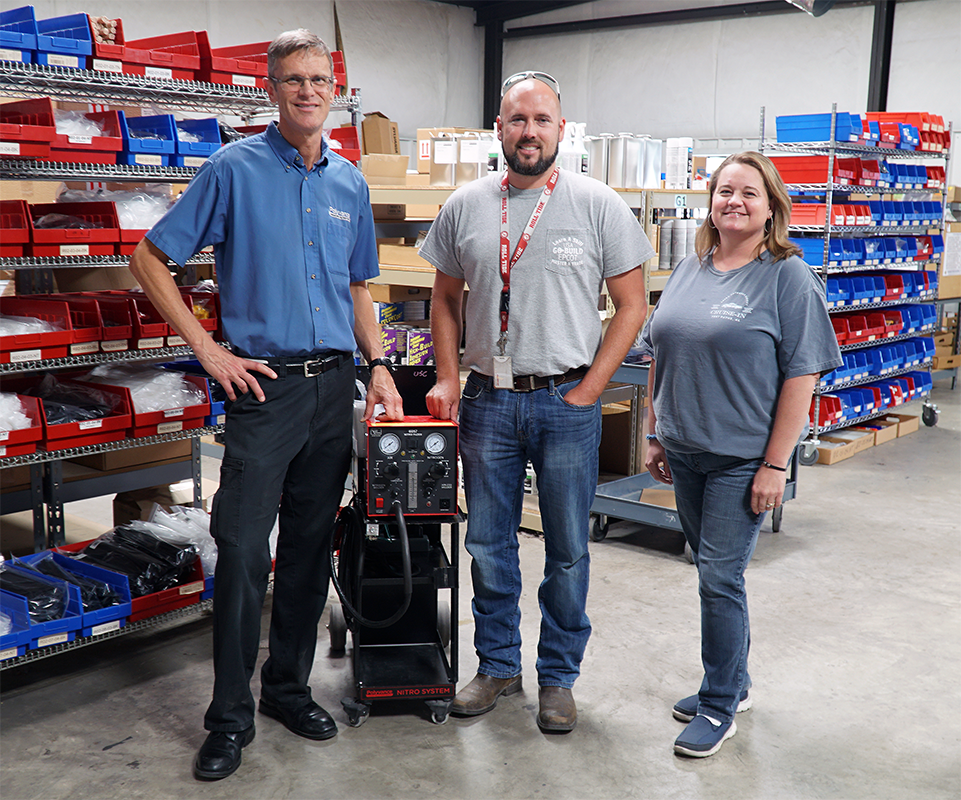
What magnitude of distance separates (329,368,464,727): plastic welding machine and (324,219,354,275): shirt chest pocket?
0.47m

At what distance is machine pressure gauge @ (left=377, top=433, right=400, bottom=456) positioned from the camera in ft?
8.66

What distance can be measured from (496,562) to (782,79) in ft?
34.5

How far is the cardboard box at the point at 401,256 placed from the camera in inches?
199

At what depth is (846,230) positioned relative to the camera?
6.16m

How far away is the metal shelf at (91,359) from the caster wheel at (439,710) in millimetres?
1501

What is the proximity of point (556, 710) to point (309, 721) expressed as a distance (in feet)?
2.43

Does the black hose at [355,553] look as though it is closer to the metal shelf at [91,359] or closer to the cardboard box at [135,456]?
the metal shelf at [91,359]

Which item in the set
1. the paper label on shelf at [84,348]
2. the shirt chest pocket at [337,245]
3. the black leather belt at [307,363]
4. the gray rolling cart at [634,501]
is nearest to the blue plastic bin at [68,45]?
the paper label on shelf at [84,348]

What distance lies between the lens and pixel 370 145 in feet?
28.1

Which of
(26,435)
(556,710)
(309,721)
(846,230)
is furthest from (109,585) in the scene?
(846,230)

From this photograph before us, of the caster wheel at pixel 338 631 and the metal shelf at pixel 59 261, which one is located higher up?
the metal shelf at pixel 59 261

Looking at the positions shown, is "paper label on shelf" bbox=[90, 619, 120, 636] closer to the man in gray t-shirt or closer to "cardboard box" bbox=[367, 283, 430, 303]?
the man in gray t-shirt

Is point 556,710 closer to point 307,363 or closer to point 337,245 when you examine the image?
point 307,363

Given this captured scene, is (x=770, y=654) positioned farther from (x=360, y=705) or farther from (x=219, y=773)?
(x=219, y=773)
